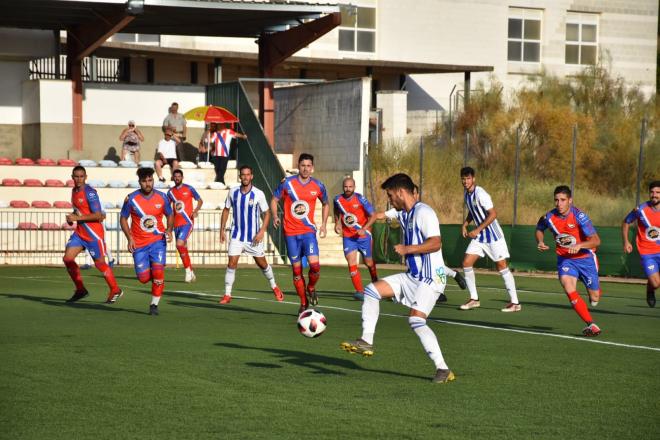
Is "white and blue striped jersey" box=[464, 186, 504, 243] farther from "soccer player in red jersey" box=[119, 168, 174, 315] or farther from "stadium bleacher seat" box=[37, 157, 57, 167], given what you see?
"stadium bleacher seat" box=[37, 157, 57, 167]

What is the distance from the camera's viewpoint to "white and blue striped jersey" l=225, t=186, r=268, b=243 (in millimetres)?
17844

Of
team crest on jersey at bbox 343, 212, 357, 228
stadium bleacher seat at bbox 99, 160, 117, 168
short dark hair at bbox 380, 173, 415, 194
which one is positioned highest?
stadium bleacher seat at bbox 99, 160, 117, 168

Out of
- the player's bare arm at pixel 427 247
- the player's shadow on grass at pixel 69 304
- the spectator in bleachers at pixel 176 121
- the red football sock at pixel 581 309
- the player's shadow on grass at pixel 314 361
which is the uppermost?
the spectator in bleachers at pixel 176 121

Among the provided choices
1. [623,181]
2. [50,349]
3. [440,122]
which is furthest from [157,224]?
[440,122]

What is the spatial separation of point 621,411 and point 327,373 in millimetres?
2862

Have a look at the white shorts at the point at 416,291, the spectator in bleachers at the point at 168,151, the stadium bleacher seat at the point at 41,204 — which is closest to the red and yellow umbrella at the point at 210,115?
the spectator in bleachers at the point at 168,151

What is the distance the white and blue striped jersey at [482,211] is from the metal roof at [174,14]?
15221mm

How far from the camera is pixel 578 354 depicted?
11.9 meters

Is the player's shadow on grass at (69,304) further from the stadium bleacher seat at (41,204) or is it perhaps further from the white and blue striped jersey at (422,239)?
the stadium bleacher seat at (41,204)

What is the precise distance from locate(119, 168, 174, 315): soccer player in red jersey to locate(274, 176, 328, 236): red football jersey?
1.86m

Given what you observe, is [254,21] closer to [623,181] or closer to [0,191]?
[0,191]

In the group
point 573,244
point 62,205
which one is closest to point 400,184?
point 573,244

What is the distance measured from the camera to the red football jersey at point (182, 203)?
23.5 metres

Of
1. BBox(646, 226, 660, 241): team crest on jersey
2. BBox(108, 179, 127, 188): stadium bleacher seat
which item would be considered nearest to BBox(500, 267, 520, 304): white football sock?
BBox(646, 226, 660, 241): team crest on jersey
